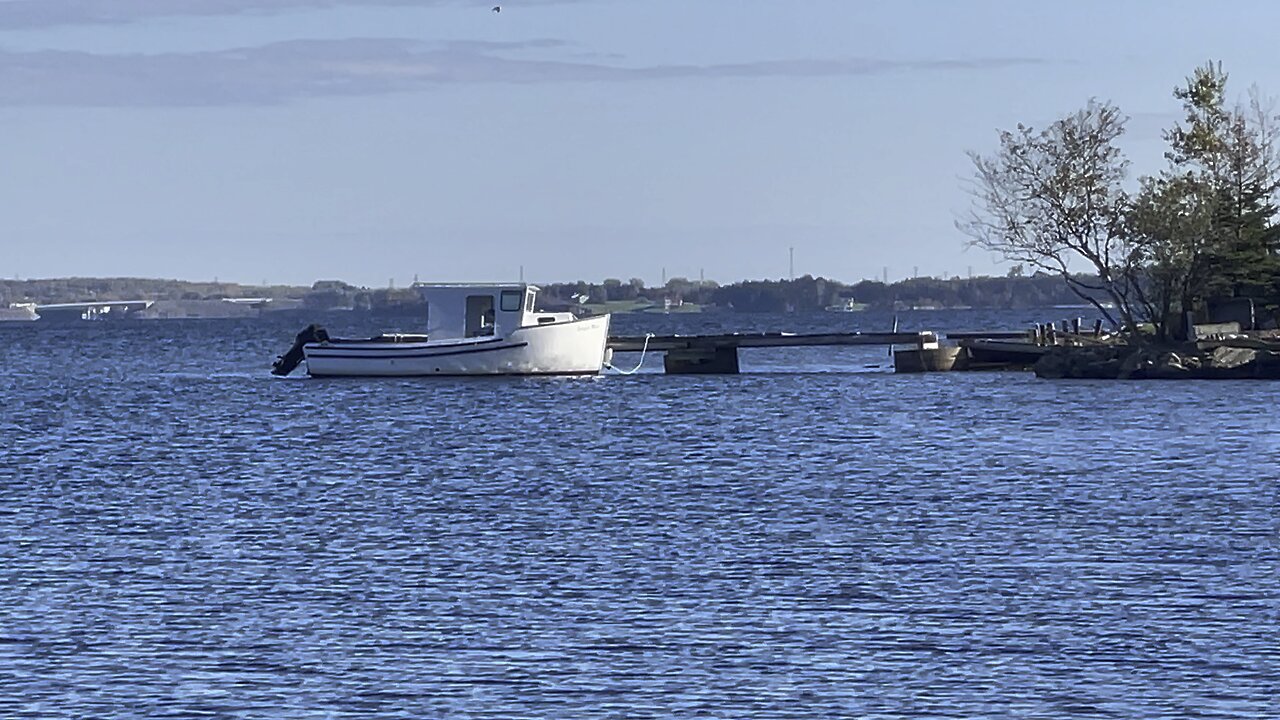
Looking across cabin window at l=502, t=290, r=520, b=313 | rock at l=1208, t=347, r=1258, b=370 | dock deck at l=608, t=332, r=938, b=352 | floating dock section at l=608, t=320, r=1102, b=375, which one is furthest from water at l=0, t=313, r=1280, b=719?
floating dock section at l=608, t=320, r=1102, b=375

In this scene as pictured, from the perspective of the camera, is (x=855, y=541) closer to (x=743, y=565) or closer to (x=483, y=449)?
(x=743, y=565)

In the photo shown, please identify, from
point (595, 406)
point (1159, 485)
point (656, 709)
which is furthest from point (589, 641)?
point (595, 406)

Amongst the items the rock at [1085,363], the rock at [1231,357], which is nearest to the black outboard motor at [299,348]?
the rock at [1085,363]

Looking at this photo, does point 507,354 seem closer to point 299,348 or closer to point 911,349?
point 299,348

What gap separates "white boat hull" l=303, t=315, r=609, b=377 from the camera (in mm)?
71312

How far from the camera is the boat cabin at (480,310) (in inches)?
2783

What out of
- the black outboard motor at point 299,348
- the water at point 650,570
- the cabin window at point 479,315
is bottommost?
the water at point 650,570

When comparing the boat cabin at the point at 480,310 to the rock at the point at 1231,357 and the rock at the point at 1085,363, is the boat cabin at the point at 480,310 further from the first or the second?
the rock at the point at 1231,357

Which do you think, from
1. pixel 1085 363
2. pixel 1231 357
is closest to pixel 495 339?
pixel 1085 363

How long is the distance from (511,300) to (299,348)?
12.8 metres

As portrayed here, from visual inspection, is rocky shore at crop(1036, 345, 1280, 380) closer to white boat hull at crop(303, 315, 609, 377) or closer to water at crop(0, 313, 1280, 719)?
water at crop(0, 313, 1280, 719)

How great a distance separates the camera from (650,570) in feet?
84.0

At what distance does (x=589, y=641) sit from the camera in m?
20.7

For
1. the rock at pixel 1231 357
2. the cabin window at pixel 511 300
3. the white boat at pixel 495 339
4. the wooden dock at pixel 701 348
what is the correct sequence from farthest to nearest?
the wooden dock at pixel 701 348
the white boat at pixel 495 339
the cabin window at pixel 511 300
the rock at pixel 1231 357
